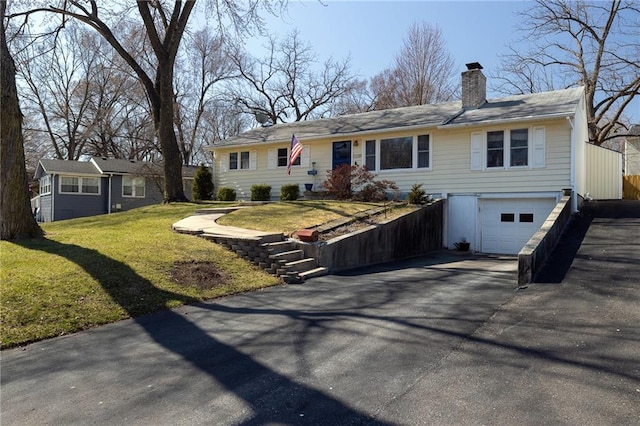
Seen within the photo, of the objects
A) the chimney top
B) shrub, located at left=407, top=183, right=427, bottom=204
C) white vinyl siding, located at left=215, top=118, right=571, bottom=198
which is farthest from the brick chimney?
shrub, located at left=407, top=183, right=427, bottom=204

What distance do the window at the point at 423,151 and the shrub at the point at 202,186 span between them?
10.6 meters

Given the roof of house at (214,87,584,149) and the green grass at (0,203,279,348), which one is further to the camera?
the roof of house at (214,87,584,149)

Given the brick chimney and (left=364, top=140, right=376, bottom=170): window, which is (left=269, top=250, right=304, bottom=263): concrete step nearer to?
(left=364, top=140, right=376, bottom=170): window

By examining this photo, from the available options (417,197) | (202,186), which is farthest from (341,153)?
(202,186)

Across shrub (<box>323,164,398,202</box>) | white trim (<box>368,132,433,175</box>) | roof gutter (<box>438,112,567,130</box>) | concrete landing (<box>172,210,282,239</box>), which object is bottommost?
concrete landing (<box>172,210,282,239</box>)

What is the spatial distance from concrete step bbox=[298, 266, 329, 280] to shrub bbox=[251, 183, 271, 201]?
10.5 m

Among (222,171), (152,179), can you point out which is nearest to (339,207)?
(222,171)

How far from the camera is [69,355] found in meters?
4.75

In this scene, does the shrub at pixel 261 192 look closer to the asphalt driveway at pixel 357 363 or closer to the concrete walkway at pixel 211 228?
the concrete walkway at pixel 211 228

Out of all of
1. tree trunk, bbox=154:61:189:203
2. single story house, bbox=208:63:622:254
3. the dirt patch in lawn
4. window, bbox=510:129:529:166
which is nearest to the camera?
the dirt patch in lawn

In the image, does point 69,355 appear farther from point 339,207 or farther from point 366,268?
point 339,207

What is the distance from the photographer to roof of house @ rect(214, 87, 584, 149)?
47.3 feet

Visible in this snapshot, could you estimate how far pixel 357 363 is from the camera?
421cm

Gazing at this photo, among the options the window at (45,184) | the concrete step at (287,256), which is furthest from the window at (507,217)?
the window at (45,184)
